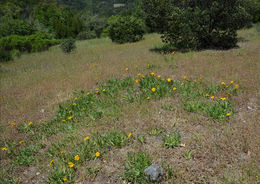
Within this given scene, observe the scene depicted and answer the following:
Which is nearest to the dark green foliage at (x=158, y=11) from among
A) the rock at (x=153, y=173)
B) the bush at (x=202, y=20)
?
the bush at (x=202, y=20)

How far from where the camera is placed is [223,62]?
7.34 metres

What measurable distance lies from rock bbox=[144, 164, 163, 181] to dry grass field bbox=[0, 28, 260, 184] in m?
0.12

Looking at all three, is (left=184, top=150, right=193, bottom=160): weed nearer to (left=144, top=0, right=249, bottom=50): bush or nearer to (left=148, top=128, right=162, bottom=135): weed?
(left=148, top=128, right=162, bottom=135): weed

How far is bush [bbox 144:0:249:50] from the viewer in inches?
384

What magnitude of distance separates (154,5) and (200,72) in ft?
18.7

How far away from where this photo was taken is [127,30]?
739 inches

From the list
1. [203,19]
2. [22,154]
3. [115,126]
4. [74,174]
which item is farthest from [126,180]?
[203,19]

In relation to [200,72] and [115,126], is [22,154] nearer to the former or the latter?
[115,126]

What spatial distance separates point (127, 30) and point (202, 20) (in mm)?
10000

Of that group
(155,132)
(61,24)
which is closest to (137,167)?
(155,132)

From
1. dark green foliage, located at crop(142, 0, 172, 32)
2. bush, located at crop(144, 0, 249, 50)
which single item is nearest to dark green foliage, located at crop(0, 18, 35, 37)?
dark green foliage, located at crop(142, 0, 172, 32)

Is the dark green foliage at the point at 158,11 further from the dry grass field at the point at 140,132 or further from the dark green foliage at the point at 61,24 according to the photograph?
the dark green foliage at the point at 61,24

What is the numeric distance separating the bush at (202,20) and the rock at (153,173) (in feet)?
29.5

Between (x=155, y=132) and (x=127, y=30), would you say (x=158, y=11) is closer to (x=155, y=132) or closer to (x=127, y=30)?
(x=155, y=132)
